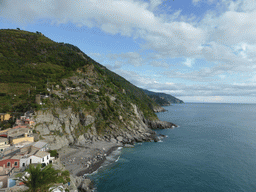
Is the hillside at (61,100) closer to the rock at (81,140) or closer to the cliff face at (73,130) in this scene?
the cliff face at (73,130)

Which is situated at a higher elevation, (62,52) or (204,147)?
(62,52)

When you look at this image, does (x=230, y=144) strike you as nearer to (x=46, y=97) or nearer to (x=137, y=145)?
(x=137, y=145)

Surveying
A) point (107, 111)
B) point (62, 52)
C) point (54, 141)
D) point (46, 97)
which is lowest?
point (54, 141)

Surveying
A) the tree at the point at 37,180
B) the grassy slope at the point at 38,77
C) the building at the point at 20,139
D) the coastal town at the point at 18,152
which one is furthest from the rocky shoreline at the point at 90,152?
the tree at the point at 37,180

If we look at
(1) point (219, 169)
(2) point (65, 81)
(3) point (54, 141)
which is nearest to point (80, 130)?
(3) point (54, 141)

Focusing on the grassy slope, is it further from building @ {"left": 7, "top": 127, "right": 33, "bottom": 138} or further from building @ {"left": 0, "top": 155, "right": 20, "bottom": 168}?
building @ {"left": 0, "top": 155, "right": 20, "bottom": 168}
